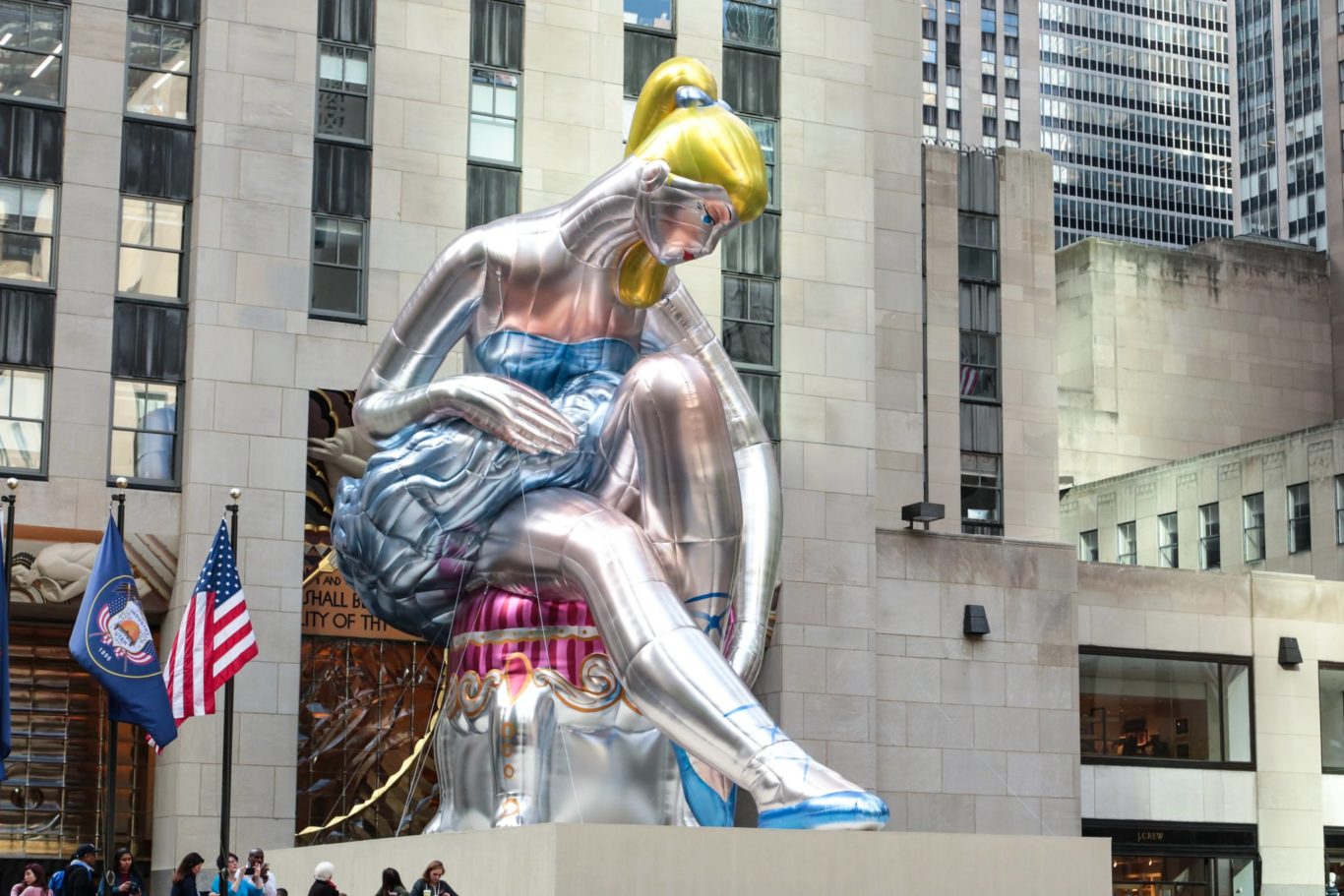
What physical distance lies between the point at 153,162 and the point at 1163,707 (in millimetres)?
17973

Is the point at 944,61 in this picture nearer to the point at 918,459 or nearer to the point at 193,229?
the point at 918,459

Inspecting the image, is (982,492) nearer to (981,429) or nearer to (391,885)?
(981,429)

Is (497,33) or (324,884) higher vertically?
(497,33)

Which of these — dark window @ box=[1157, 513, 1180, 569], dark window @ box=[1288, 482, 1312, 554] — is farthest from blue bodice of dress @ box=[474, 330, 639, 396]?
dark window @ box=[1157, 513, 1180, 569]

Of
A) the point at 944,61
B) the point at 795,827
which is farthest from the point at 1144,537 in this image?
the point at 944,61

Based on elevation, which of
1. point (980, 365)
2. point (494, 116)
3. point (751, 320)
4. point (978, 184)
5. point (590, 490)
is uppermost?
point (978, 184)

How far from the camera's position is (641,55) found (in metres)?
31.9

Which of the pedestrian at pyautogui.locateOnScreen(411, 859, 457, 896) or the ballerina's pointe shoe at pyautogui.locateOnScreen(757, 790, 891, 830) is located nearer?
the pedestrian at pyautogui.locateOnScreen(411, 859, 457, 896)

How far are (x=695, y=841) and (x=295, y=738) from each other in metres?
14.3

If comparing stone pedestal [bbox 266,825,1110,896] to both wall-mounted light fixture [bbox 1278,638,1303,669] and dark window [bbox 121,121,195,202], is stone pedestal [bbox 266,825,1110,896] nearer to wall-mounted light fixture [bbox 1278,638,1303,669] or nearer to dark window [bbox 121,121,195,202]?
dark window [bbox 121,121,195,202]

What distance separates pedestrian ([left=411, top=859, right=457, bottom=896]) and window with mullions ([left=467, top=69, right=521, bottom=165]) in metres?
17.0

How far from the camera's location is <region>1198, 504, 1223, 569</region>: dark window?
45.6 m

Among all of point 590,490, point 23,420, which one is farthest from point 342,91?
point 590,490

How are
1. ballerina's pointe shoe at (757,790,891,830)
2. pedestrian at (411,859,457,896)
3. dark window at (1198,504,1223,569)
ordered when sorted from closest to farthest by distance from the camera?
pedestrian at (411,859,457,896) < ballerina's pointe shoe at (757,790,891,830) < dark window at (1198,504,1223,569)
